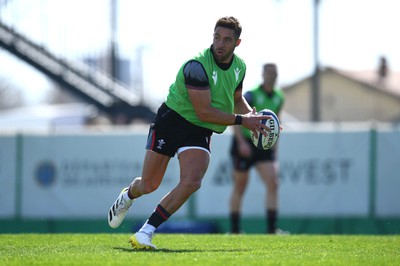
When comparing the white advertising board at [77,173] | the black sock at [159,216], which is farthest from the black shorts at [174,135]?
the white advertising board at [77,173]

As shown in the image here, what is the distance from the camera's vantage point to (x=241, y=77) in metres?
9.95

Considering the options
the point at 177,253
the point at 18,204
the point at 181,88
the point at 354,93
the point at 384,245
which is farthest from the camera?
the point at 354,93

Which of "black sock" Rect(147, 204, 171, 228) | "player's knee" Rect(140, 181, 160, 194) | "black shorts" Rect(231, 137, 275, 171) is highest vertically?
"black shorts" Rect(231, 137, 275, 171)

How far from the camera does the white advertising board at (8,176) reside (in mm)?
19188

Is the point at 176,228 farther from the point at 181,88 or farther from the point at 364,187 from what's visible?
the point at 181,88

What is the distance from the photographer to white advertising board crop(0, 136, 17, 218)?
19.2m

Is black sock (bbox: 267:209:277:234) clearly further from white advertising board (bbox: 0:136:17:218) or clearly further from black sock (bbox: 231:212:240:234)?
white advertising board (bbox: 0:136:17:218)

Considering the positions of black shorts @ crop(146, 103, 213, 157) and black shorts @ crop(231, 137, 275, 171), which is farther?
black shorts @ crop(231, 137, 275, 171)

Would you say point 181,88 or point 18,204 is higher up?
point 181,88

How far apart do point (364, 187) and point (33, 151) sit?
6441 mm

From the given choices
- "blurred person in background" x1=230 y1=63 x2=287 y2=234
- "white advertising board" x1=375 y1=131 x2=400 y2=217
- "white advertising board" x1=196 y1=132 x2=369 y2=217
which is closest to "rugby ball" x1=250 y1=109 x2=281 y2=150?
"blurred person in background" x1=230 y1=63 x2=287 y2=234

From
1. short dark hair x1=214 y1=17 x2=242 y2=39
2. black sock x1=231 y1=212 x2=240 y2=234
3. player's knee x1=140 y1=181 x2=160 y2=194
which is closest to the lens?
short dark hair x1=214 y1=17 x2=242 y2=39

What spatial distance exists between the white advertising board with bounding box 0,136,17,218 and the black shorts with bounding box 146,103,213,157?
32.8 ft

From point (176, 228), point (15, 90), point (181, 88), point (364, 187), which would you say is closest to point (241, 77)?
point (181, 88)
